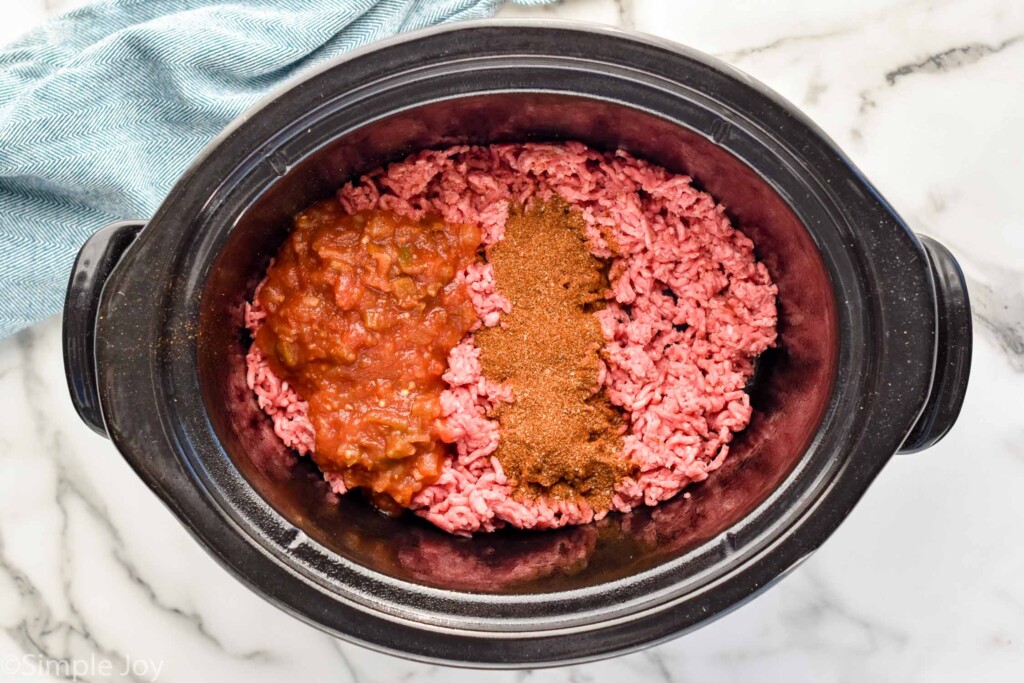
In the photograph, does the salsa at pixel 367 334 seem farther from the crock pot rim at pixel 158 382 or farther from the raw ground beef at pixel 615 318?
the crock pot rim at pixel 158 382

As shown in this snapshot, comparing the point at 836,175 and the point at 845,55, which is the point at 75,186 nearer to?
the point at 836,175

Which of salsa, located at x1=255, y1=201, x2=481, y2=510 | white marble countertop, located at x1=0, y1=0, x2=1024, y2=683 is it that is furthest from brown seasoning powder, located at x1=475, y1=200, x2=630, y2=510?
white marble countertop, located at x1=0, y1=0, x2=1024, y2=683

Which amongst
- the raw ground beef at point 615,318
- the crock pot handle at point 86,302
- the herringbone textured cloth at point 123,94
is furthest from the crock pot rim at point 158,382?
the herringbone textured cloth at point 123,94

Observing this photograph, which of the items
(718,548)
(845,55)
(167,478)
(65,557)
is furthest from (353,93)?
(65,557)

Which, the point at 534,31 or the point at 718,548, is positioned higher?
the point at 534,31

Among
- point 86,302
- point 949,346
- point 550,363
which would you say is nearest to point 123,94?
point 86,302

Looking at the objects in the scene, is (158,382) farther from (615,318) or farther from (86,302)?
(615,318)
